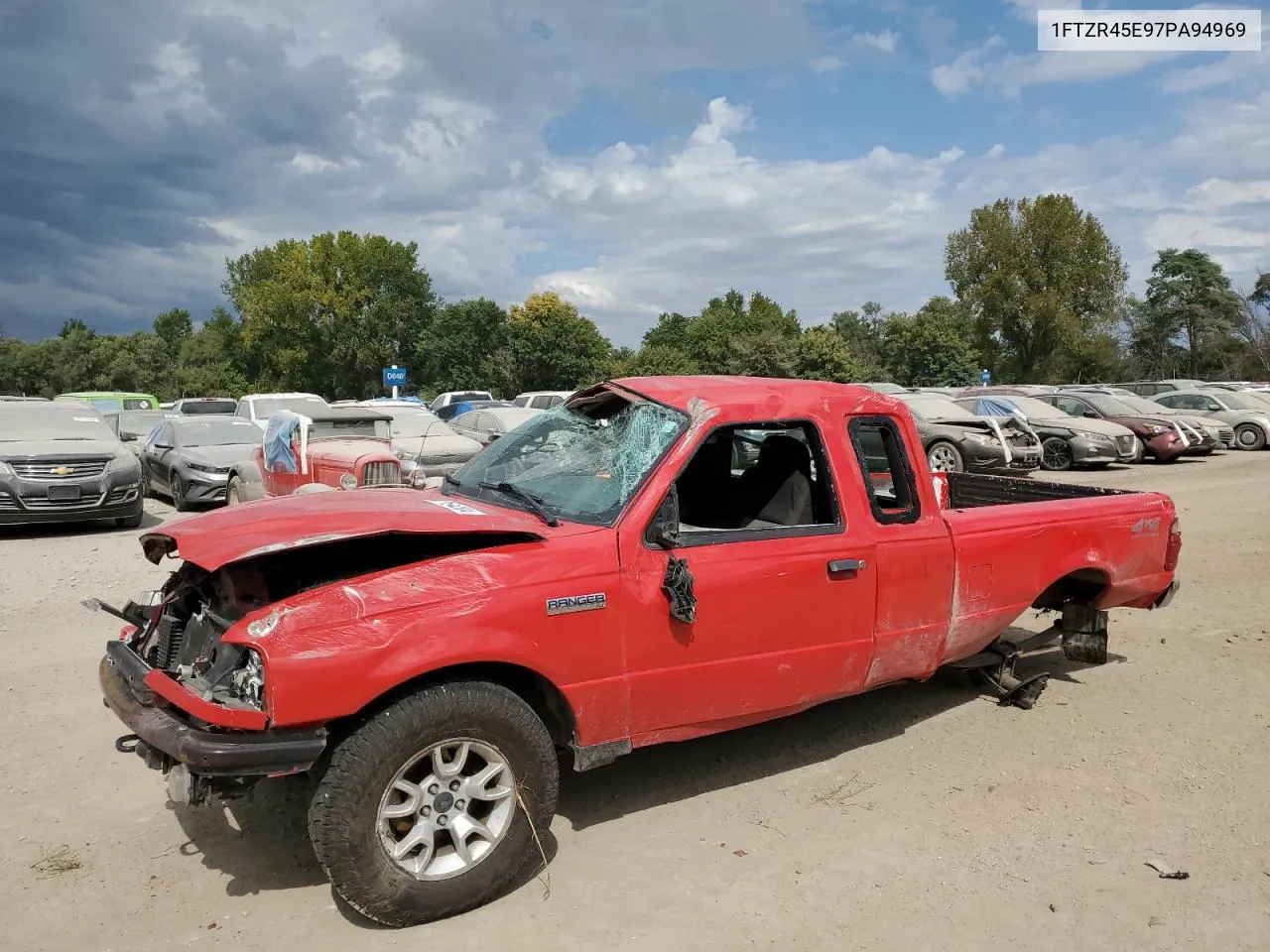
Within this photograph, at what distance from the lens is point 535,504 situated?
388 centimetres

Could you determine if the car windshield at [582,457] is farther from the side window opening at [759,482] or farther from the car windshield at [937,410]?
the car windshield at [937,410]

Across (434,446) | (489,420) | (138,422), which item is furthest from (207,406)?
(434,446)

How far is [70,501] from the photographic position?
11.1m

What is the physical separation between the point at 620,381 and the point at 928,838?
251 cm

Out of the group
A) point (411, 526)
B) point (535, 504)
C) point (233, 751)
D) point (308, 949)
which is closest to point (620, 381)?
point (535, 504)

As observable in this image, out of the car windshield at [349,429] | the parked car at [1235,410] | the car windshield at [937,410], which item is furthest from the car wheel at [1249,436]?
the car windshield at [349,429]

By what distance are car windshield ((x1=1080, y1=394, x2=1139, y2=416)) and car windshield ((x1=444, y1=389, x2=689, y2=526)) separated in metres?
21.7

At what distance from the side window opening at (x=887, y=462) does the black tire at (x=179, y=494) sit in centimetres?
1151

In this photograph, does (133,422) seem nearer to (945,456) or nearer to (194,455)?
(194,455)

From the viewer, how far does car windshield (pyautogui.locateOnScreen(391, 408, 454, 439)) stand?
48.6 feet

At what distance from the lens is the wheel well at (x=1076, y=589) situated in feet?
17.6

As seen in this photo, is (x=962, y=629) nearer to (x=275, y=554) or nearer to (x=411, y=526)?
(x=411, y=526)

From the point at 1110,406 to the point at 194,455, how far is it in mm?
21074

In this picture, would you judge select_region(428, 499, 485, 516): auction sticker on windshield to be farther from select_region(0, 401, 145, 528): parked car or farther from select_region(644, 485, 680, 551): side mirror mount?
select_region(0, 401, 145, 528): parked car
